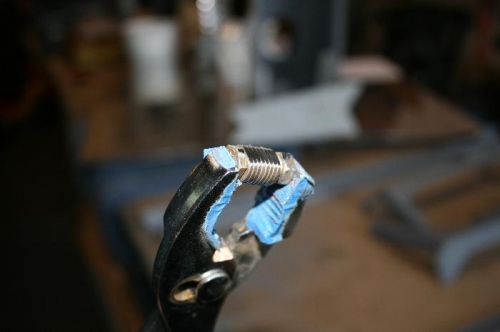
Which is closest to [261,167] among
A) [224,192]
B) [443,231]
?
[224,192]

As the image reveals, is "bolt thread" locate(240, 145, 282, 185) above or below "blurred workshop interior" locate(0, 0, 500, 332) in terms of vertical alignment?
above

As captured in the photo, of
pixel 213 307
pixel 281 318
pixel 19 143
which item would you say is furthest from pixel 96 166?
pixel 19 143

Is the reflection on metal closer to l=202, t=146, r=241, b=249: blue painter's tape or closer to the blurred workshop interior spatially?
the blurred workshop interior

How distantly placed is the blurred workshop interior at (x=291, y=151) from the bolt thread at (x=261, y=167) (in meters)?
0.30

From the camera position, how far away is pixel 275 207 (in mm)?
194

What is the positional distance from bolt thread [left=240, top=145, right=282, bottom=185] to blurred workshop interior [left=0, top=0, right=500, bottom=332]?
0.30 meters

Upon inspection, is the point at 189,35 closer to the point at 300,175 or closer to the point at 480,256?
the point at 480,256

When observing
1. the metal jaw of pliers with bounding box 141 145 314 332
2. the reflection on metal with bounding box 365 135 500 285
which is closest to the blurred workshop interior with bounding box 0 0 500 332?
the reflection on metal with bounding box 365 135 500 285

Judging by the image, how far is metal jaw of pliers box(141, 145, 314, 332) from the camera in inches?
6.6

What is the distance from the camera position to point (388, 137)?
738 millimetres

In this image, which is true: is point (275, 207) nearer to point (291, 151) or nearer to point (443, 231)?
point (443, 231)

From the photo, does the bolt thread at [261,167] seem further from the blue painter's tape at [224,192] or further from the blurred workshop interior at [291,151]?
the blurred workshop interior at [291,151]

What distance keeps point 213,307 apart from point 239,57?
0.79 metres

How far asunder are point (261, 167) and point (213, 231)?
0.04 metres
